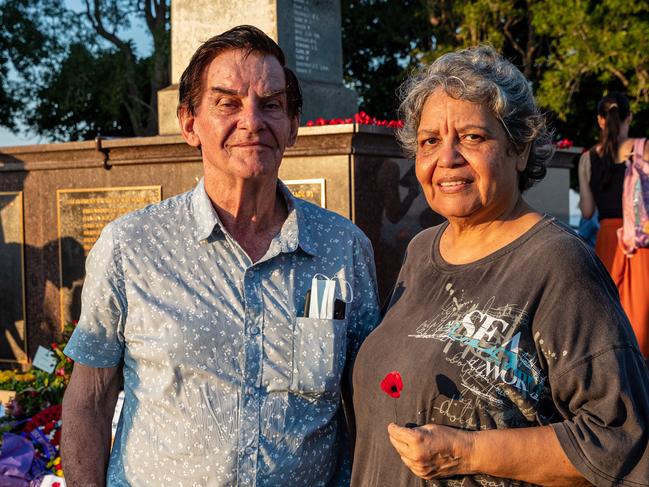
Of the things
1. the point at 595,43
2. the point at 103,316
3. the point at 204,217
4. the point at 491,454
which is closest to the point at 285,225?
the point at 204,217

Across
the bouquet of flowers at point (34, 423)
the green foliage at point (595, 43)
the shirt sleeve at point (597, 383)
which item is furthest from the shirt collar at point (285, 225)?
the green foliage at point (595, 43)

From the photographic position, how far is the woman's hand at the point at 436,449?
6.89 ft

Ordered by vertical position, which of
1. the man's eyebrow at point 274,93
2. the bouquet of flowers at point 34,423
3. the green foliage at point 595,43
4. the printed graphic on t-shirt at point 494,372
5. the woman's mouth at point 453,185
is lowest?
the bouquet of flowers at point 34,423

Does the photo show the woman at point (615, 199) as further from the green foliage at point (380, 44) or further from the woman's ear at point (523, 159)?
the green foliage at point (380, 44)

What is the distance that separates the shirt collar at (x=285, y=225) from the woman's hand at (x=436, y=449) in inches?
26.9

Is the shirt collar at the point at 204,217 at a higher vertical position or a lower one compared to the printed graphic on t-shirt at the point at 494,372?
higher

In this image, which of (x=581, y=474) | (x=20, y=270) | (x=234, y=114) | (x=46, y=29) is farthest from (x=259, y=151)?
A: (x=46, y=29)

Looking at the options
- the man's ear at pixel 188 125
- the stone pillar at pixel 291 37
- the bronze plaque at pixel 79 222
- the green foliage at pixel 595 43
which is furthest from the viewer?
the green foliage at pixel 595 43

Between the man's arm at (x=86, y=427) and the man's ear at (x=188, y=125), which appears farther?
the man's ear at (x=188, y=125)

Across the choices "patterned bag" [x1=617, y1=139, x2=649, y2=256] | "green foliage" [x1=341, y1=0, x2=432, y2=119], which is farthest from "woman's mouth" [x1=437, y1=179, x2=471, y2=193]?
"green foliage" [x1=341, y1=0, x2=432, y2=119]

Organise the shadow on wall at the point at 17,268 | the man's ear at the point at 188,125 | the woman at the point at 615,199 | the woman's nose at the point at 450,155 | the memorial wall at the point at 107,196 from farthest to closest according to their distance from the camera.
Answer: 1. the shadow on wall at the point at 17,268
2. the woman at the point at 615,199
3. the memorial wall at the point at 107,196
4. the man's ear at the point at 188,125
5. the woman's nose at the point at 450,155

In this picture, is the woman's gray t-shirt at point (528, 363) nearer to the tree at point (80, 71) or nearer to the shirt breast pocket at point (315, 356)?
the shirt breast pocket at point (315, 356)

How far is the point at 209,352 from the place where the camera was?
7.84 feet

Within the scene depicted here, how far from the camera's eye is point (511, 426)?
2.11m
